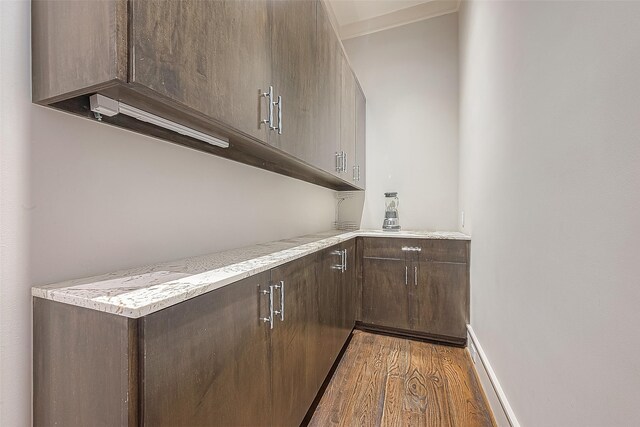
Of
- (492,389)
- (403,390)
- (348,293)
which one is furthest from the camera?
(348,293)

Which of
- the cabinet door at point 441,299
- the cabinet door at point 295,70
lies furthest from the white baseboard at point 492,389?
the cabinet door at point 295,70

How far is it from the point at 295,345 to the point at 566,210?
1.10 meters

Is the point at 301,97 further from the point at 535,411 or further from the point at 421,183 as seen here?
the point at 421,183

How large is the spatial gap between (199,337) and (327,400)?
1.25 metres

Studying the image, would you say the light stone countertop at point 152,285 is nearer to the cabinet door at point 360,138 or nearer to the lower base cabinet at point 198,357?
the lower base cabinet at point 198,357

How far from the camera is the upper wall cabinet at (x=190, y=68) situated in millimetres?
623

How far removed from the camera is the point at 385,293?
2.56 m

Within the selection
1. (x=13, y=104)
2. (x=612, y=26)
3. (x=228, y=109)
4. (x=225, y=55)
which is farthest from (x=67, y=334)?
(x=612, y=26)

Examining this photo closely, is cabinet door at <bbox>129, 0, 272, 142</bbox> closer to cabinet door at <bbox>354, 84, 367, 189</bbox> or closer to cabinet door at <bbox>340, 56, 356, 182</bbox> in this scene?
cabinet door at <bbox>340, 56, 356, 182</bbox>

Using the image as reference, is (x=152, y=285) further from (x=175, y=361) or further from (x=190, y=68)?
(x=190, y=68)

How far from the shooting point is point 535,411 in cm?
98

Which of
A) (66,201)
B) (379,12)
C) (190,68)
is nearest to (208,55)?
(190,68)

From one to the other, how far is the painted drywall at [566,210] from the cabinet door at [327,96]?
945mm

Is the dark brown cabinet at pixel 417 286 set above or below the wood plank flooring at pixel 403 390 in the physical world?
above
